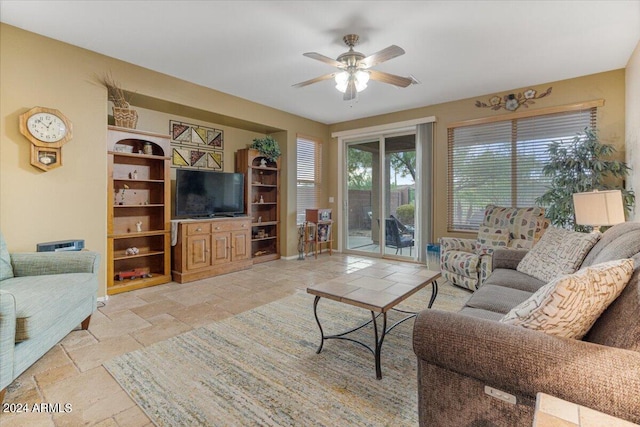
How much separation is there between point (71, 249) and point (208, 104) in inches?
98.9

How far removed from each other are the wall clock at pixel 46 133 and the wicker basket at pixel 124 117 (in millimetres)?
578

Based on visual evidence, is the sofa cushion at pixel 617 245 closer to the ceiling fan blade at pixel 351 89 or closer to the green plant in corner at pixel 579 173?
the green plant in corner at pixel 579 173

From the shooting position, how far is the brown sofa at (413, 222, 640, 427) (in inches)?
35.4

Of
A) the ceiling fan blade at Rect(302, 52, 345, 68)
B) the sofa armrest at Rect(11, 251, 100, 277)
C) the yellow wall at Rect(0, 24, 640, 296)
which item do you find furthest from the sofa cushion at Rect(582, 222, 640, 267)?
the sofa armrest at Rect(11, 251, 100, 277)

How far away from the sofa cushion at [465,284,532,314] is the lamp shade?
1165 millimetres

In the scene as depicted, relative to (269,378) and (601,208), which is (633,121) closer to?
(601,208)

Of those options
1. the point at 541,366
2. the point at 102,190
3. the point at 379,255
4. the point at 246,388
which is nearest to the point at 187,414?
the point at 246,388

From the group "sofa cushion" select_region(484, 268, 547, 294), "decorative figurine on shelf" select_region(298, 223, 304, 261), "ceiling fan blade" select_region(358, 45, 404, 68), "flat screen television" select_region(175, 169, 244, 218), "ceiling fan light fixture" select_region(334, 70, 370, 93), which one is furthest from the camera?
"decorative figurine on shelf" select_region(298, 223, 304, 261)

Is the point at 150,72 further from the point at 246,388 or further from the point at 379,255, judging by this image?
the point at 379,255

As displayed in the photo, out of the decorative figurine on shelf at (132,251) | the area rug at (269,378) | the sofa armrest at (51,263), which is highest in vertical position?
the sofa armrest at (51,263)

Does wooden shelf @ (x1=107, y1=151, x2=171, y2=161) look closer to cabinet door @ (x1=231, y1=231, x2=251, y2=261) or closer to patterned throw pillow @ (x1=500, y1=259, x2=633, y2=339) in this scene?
cabinet door @ (x1=231, y1=231, x2=251, y2=261)

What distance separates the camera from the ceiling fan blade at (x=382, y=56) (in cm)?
241

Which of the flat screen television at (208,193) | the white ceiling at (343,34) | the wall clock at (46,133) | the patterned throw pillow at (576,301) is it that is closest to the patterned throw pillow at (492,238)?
the white ceiling at (343,34)

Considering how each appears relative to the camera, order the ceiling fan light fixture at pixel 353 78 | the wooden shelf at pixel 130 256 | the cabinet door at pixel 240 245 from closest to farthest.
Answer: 1. the ceiling fan light fixture at pixel 353 78
2. the wooden shelf at pixel 130 256
3. the cabinet door at pixel 240 245
